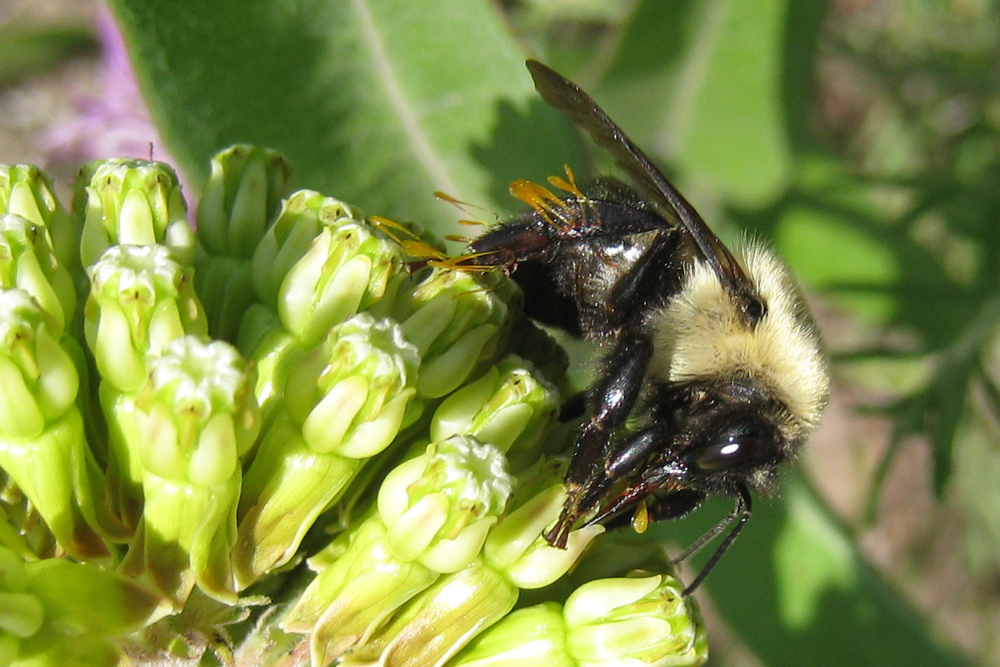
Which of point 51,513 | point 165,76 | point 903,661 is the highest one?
point 165,76

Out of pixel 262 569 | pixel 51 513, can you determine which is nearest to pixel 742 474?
pixel 262 569

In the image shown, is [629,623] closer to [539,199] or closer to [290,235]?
[539,199]

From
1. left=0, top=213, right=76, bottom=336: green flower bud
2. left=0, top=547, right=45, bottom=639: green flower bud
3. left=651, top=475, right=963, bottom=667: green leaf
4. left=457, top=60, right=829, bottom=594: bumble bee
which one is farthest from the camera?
left=651, top=475, right=963, bottom=667: green leaf

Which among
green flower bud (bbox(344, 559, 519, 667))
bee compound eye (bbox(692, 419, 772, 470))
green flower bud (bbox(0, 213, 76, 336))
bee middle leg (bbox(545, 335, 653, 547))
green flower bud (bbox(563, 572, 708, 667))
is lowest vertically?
green flower bud (bbox(563, 572, 708, 667))

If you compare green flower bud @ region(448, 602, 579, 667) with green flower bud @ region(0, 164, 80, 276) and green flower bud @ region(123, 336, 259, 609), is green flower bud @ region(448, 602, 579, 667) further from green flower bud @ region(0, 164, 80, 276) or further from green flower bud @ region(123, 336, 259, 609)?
green flower bud @ region(0, 164, 80, 276)

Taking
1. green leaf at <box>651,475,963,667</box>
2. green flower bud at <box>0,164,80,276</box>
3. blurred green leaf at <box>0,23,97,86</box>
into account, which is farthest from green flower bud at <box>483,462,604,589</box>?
blurred green leaf at <box>0,23,97,86</box>

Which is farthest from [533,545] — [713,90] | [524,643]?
[713,90]

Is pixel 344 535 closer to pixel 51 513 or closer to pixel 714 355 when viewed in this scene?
pixel 51 513
